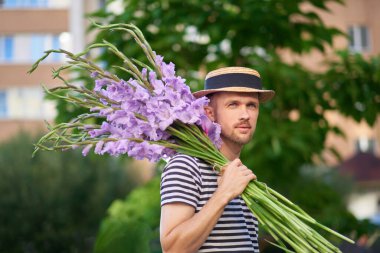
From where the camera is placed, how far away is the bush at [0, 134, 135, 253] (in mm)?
15445

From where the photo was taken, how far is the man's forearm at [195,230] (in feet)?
9.23

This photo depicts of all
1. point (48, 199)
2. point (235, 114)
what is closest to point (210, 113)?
point (235, 114)

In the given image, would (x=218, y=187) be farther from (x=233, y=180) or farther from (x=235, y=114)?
(x=235, y=114)

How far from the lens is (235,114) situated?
3.19m

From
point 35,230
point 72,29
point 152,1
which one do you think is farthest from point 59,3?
point 152,1

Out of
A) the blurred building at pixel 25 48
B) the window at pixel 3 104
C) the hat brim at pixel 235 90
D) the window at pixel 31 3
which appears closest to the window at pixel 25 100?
the blurred building at pixel 25 48

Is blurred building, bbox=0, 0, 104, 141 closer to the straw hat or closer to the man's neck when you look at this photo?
the straw hat

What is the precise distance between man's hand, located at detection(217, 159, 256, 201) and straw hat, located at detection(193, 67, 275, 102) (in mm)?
346

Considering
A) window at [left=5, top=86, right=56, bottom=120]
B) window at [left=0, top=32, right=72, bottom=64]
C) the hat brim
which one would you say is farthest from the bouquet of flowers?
window at [left=0, top=32, right=72, bottom=64]

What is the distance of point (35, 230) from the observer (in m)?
15.8

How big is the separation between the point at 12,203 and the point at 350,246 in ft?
38.0

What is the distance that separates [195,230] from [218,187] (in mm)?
212

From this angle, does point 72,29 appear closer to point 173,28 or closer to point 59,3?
point 59,3

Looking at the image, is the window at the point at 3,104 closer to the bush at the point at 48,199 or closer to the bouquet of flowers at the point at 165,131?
the bush at the point at 48,199
